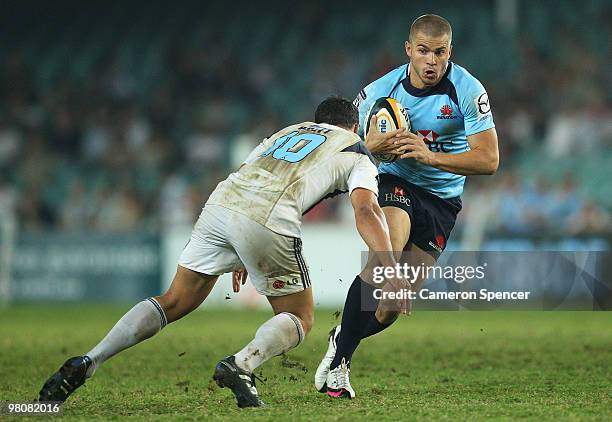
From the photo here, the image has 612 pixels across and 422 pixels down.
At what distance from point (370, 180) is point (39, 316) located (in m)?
9.51

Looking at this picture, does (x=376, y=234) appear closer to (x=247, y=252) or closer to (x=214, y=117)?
(x=247, y=252)

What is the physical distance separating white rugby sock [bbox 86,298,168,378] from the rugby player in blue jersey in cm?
115

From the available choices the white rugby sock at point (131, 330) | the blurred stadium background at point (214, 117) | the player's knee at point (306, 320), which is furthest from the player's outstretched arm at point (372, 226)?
the blurred stadium background at point (214, 117)

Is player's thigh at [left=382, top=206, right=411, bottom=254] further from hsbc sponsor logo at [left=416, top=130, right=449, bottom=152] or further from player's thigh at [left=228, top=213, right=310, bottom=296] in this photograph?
player's thigh at [left=228, top=213, right=310, bottom=296]

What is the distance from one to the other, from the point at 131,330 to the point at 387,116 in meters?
2.13

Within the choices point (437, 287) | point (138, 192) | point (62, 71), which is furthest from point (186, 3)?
point (437, 287)

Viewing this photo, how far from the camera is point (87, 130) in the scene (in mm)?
20062

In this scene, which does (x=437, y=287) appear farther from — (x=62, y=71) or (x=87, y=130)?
(x=62, y=71)

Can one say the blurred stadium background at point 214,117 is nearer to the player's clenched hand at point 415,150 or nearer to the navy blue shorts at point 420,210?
the navy blue shorts at point 420,210

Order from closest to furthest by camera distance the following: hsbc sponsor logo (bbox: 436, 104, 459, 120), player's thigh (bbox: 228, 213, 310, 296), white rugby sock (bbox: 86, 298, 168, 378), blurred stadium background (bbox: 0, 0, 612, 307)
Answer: player's thigh (bbox: 228, 213, 310, 296) < white rugby sock (bbox: 86, 298, 168, 378) < hsbc sponsor logo (bbox: 436, 104, 459, 120) < blurred stadium background (bbox: 0, 0, 612, 307)

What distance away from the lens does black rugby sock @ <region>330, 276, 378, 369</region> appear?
257 inches

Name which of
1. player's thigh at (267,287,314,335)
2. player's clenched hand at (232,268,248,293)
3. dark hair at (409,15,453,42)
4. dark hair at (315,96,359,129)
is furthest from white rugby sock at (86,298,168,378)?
dark hair at (409,15,453,42)

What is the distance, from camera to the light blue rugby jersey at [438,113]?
6.78 meters

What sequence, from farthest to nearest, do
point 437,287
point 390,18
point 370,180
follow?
1. point 390,18
2. point 437,287
3. point 370,180
